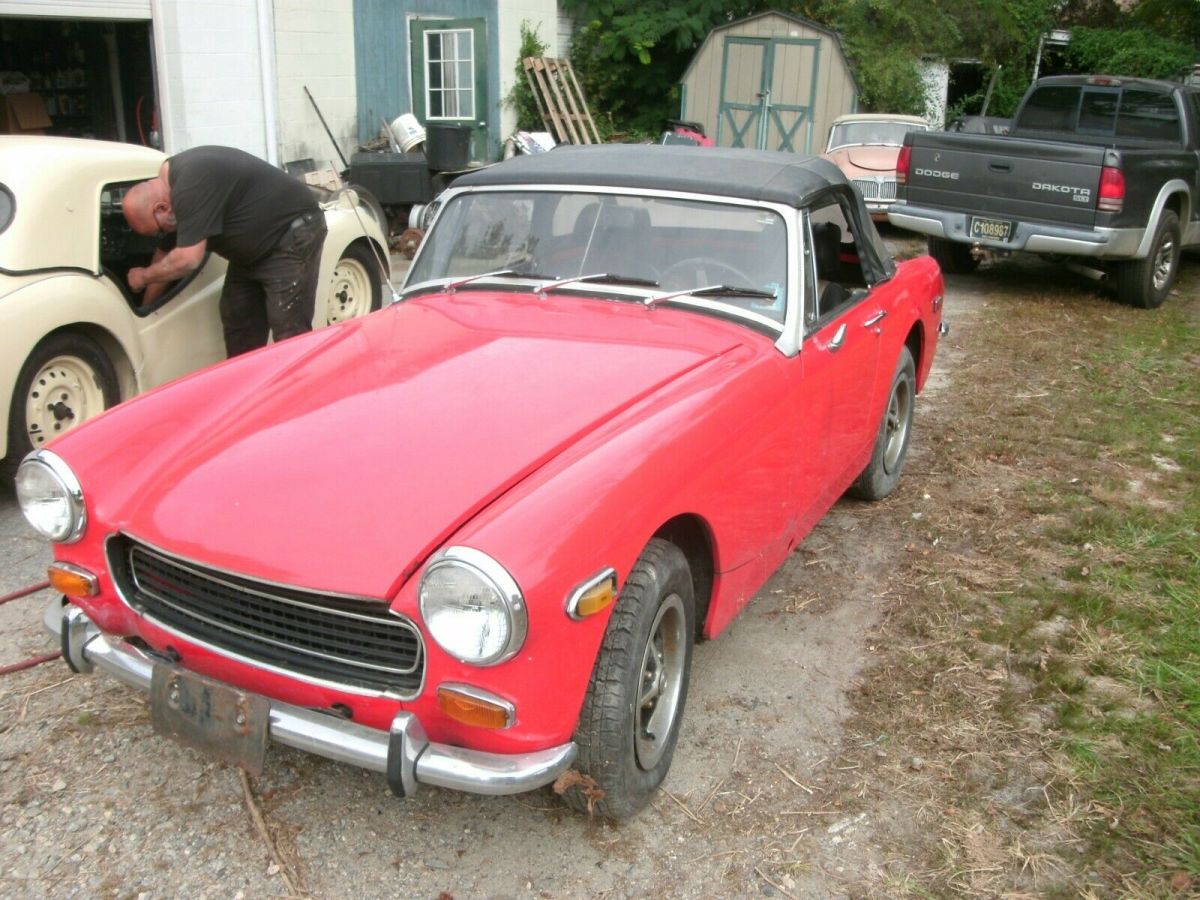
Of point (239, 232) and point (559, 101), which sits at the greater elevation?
point (559, 101)

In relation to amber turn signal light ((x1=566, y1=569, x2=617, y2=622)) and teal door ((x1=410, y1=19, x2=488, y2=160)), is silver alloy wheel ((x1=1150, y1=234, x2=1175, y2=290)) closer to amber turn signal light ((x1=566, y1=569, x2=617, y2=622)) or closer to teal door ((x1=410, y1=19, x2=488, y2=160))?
teal door ((x1=410, y1=19, x2=488, y2=160))

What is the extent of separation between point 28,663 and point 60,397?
1772 millimetres

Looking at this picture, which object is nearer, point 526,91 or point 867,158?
point 867,158

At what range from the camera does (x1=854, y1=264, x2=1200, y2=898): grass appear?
303cm

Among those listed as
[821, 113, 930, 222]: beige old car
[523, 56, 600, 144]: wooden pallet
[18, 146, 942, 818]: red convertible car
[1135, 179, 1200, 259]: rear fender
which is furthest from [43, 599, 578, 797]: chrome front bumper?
[523, 56, 600, 144]: wooden pallet

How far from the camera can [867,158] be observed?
12891mm

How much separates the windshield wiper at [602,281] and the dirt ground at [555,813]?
51.9 inches

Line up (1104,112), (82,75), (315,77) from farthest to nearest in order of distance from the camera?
(315,77)
(82,75)
(1104,112)

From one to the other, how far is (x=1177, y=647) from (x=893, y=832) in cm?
159

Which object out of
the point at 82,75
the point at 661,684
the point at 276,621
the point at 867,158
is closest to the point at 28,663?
the point at 276,621

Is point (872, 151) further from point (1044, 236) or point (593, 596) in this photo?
point (593, 596)

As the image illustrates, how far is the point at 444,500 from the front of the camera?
2.73 meters

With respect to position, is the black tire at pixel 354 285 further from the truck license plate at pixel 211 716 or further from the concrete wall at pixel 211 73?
the truck license plate at pixel 211 716

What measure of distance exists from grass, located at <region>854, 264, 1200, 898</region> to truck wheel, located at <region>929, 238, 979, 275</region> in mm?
3850
